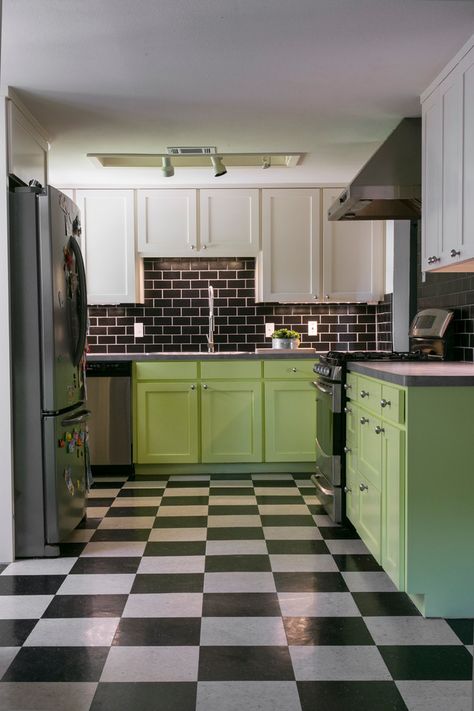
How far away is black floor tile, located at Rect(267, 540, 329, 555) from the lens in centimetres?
339

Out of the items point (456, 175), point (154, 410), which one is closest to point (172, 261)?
point (154, 410)

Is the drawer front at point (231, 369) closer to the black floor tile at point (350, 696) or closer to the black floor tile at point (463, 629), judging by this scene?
the black floor tile at point (463, 629)

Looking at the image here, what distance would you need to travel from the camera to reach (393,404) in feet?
9.01

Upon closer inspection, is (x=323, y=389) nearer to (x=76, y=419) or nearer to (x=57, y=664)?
(x=76, y=419)

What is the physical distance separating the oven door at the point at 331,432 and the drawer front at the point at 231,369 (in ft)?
3.64

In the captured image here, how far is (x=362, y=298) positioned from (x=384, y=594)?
3007 millimetres

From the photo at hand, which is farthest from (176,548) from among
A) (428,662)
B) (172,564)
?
(428,662)

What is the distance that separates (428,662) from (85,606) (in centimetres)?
127

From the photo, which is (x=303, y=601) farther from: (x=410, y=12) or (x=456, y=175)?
(x=410, y=12)

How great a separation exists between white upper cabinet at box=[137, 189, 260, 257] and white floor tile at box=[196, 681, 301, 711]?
3.80m

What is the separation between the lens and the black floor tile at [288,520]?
12.7 feet

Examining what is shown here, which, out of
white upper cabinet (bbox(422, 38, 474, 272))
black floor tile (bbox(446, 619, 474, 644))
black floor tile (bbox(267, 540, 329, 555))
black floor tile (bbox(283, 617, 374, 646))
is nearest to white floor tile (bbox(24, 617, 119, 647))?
black floor tile (bbox(283, 617, 374, 646))

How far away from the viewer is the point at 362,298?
5.48 meters

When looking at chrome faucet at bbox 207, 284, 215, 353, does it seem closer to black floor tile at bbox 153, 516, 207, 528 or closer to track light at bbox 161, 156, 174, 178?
track light at bbox 161, 156, 174, 178
